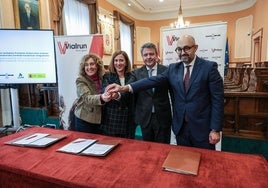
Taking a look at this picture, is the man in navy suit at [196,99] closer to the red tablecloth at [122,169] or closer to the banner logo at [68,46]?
the red tablecloth at [122,169]

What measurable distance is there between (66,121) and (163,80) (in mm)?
2020

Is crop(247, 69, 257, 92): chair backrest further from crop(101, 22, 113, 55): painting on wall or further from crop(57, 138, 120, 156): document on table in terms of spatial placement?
crop(101, 22, 113, 55): painting on wall

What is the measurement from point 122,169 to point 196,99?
0.85 m

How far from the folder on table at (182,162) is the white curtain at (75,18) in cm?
420

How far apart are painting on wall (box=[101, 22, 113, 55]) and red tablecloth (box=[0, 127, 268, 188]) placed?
5244 mm

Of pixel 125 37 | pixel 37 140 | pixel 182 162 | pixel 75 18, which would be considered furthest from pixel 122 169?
pixel 125 37

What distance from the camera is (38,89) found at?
3.84 meters

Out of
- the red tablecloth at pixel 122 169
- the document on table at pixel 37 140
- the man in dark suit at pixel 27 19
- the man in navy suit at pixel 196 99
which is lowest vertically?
the red tablecloth at pixel 122 169

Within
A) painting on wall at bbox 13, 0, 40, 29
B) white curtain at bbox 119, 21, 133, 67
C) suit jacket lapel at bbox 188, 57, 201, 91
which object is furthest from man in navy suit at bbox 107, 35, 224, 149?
white curtain at bbox 119, 21, 133, 67

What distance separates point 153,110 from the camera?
1914 millimetres

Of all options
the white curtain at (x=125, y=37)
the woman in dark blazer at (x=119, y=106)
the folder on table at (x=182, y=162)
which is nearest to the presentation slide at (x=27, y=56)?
the woman in dark blazer at (x=119, y=106)

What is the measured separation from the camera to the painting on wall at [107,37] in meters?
6.28

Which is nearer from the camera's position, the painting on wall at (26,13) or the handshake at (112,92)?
the handshake at (112,92)

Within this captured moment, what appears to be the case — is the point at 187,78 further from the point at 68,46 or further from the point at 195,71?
the point at 68,46
